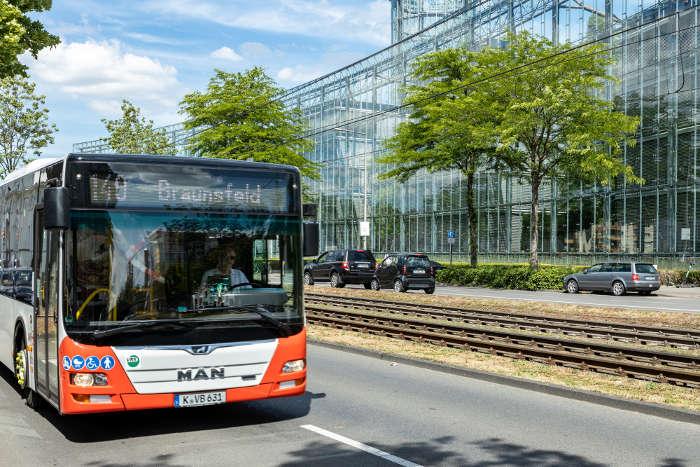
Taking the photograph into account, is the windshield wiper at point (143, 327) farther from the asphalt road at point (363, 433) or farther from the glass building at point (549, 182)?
the glass building at point (549, 182)

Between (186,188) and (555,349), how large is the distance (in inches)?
343

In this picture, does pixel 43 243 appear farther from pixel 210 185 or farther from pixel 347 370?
pixel 347 370

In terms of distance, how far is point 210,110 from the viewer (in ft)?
135

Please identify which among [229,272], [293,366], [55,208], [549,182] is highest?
[549,182]

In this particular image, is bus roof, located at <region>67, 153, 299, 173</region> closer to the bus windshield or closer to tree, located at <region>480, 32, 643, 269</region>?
the bus windshield

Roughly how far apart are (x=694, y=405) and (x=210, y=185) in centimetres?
596

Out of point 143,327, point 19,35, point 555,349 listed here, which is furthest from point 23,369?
point 555,349

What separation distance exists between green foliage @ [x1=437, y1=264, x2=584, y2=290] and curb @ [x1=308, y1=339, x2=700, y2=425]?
77.9 feet

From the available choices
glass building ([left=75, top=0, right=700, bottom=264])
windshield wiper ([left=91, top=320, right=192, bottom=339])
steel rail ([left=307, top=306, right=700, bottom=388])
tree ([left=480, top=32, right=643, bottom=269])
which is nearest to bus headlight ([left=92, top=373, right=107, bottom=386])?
windshield wiper ([left=91, top=320, right=192, bottom=339])

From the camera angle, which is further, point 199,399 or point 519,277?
point 519,277

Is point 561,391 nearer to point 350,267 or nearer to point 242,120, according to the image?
point 350,267

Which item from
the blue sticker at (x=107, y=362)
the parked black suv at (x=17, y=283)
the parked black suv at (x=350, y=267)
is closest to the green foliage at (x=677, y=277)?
the parked black suv at (x=350, y=267)

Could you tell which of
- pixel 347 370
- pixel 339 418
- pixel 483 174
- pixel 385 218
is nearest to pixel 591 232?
pixel 483 174

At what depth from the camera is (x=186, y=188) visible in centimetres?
789
